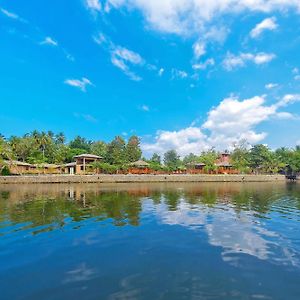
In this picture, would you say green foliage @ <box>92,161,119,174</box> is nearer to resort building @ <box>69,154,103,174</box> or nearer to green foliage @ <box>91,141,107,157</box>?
resort building @ <box>69,154,103,174</box>

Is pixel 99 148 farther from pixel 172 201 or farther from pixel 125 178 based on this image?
pixel 172 201

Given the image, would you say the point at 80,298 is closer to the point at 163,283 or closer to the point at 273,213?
the point at 163,283

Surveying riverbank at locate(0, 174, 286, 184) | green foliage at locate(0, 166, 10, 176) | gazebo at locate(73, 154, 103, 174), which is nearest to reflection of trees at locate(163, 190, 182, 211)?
riverbank at locate(0, 174, 286, 184)

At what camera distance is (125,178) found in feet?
210

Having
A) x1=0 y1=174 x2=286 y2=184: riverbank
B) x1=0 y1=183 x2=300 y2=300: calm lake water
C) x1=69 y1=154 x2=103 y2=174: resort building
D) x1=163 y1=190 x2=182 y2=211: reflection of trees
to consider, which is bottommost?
x1=0 y1=183 x2=300 y2=300: calm lake water

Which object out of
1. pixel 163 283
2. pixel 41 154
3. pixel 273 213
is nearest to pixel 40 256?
pixel 163 283

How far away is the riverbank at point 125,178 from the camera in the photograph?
58656 mm

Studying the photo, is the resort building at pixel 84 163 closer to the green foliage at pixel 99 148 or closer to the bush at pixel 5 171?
the bush at pixel 5 171

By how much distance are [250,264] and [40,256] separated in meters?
Answer: 7.36

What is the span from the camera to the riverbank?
5866 centimetres

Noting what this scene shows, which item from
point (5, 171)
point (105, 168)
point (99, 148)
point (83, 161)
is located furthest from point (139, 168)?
point (99, 148)

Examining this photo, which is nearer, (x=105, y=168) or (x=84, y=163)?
(x=105, y=168)

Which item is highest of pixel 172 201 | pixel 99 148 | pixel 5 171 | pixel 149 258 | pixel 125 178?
pixel 99 148

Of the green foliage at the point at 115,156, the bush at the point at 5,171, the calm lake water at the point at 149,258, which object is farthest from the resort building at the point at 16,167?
the calm lake water at the point at 149,258
